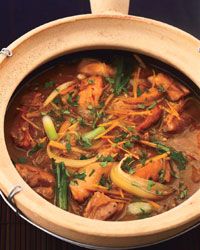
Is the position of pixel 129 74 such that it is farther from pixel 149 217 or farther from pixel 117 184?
pixel 149 217

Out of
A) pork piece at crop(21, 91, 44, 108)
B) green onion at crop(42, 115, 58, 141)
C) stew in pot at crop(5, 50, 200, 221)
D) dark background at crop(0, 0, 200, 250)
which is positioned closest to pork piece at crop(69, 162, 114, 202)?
stew in pot at crop(5, 50, 200, 221)

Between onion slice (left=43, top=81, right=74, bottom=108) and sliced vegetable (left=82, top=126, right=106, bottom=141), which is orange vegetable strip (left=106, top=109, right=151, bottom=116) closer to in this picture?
sliced vegetable (left=82, top=126, right=106, bottom=141)

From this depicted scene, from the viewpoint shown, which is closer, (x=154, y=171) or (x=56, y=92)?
(x=154, y=171)

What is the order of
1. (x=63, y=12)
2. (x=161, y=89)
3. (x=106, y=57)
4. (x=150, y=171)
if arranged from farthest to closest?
(x=63, y=12)
(x=106, y=57)
(x=161, y=89)
(x=150, y=171)

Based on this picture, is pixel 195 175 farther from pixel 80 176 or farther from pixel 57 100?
pixel 57 100

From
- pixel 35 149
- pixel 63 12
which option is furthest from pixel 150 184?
pixel 63 12

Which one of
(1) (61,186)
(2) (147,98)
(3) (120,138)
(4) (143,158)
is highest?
(2) (147,98)

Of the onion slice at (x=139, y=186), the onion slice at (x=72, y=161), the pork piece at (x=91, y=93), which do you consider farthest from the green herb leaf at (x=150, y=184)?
the pork piece at (x=91, y=93)

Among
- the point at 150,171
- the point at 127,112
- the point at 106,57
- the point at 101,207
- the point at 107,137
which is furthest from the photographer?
the point at 106,57

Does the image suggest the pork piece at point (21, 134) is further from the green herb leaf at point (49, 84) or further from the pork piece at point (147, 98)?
the pork piece at point (147, 98)
